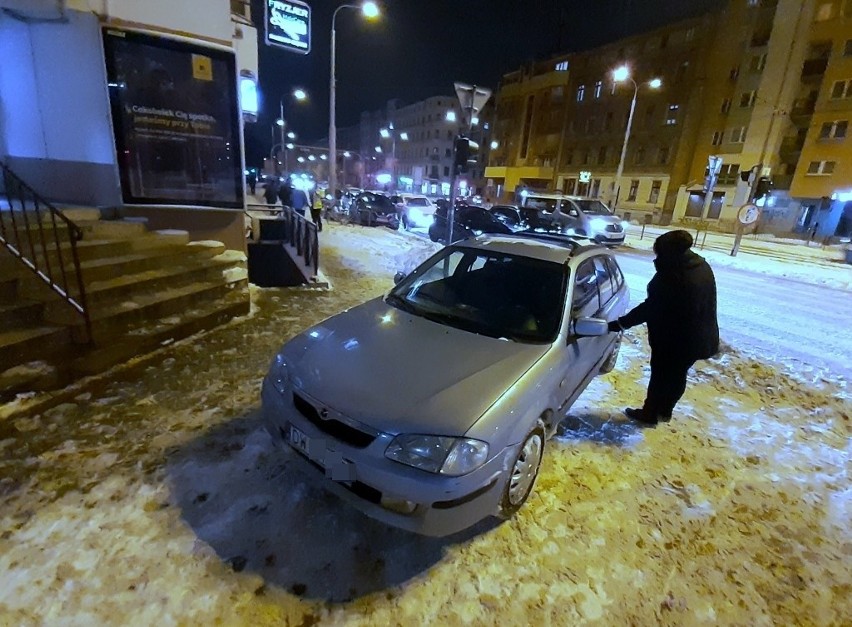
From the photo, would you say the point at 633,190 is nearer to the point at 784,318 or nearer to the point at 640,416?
the point at 784,318

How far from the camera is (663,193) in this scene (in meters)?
35.4

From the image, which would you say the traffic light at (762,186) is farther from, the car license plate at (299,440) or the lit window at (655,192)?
the lit window at (655,192)

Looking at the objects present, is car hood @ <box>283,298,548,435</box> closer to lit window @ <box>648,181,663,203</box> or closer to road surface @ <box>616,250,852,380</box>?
road surface @ <box>616,250,852,380</box>

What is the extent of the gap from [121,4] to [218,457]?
6163mm

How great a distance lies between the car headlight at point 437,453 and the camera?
2266 millimetres

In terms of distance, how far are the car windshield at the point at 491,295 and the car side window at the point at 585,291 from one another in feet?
0.60

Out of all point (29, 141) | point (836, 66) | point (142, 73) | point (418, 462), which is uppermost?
point (836, 66)

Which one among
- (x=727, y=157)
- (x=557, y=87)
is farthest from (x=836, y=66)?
(x=557, y=87)

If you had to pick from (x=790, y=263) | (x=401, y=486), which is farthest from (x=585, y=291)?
(x=790, y=263)

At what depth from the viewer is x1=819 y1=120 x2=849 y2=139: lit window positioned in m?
27.7

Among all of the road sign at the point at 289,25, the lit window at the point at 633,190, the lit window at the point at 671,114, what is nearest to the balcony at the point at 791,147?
the lit window at the point at 671,114

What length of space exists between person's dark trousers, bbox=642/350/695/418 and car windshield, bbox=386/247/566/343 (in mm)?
1274

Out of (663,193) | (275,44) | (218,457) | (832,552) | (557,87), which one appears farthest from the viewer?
(557,87)

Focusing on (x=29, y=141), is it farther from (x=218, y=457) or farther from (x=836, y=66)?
(x=836, y=66)
